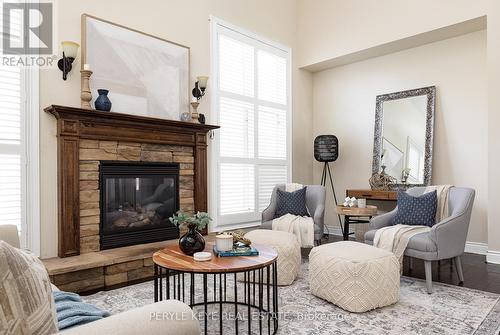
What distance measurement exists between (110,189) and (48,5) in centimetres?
185

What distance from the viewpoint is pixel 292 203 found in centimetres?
433

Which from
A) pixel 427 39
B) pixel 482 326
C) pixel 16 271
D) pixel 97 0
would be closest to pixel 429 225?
pixel 482 326

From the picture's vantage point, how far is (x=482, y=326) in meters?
2.30

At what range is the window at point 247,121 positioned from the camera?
4.72m

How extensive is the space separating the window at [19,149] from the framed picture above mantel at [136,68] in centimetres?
56

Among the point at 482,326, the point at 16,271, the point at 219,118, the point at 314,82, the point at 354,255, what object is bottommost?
the point at 482,326

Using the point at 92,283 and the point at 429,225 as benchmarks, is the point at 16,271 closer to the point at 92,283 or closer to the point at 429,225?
the point at 92,283

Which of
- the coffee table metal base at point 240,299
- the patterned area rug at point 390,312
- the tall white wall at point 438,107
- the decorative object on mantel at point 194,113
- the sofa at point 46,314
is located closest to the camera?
the sofa at point 46,314

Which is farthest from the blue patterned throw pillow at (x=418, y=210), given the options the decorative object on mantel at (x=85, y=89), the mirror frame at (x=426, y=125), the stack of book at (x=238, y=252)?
the decorative object on mantel at (x=85, y=89)

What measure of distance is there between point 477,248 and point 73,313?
469 cm

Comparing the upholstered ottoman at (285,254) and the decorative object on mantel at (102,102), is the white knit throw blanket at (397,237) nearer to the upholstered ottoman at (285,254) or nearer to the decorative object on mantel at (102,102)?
the upholstered ottoman at (285,254)

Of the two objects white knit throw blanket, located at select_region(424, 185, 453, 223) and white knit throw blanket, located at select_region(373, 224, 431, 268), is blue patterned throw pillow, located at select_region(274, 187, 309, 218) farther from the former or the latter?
white knit throw blanket, located at select_region(424, 185, 453, 223)

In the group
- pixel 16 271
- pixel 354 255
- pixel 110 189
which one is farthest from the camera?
pixel 110 189

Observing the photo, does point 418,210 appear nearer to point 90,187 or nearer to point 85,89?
point 90,187
